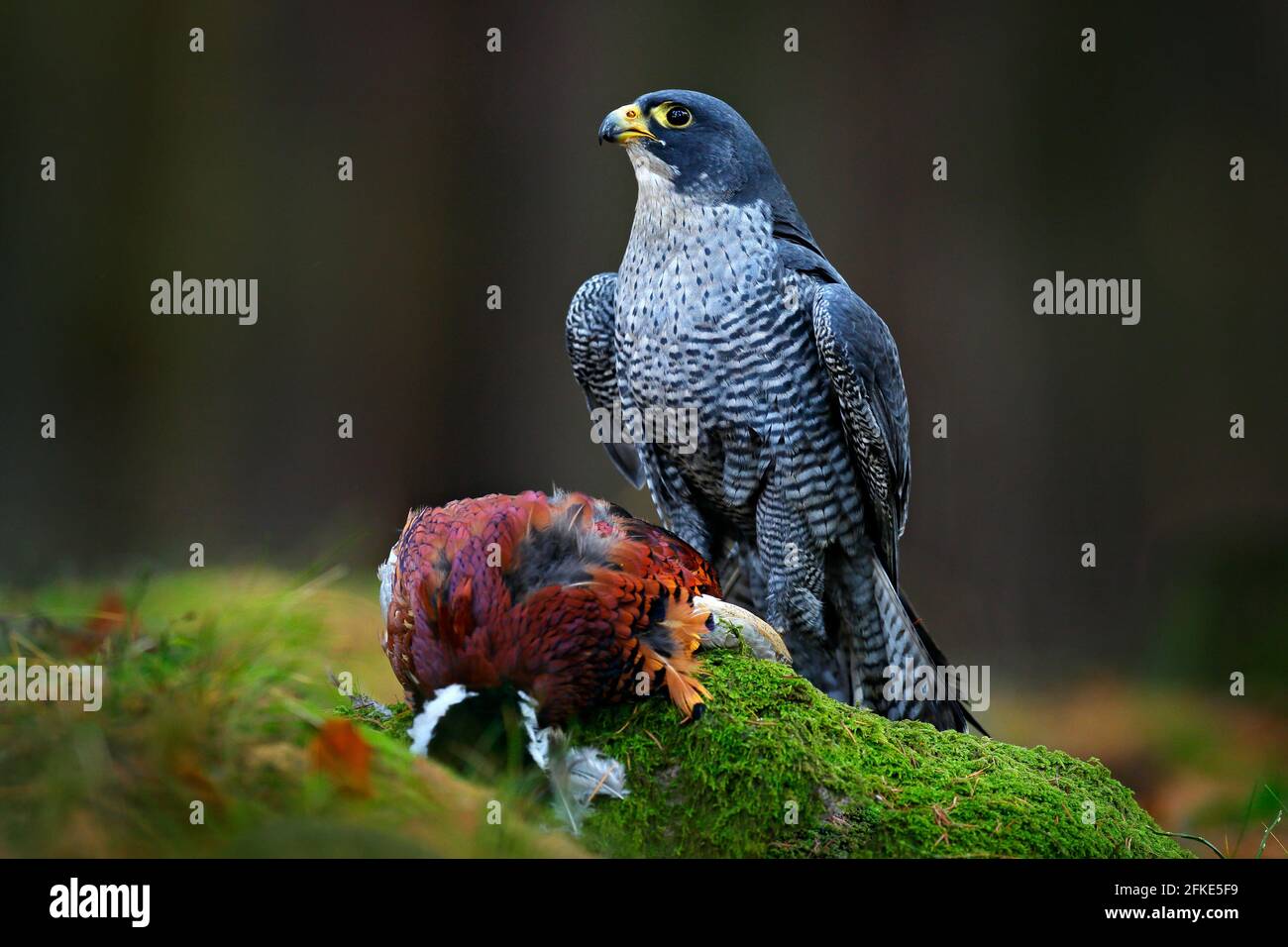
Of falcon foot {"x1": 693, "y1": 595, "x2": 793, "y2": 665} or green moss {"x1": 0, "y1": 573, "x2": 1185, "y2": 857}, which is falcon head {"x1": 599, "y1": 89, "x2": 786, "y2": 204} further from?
green moss {"x1": 0, "y1": 573, "x2": 1185, "y2": 857}

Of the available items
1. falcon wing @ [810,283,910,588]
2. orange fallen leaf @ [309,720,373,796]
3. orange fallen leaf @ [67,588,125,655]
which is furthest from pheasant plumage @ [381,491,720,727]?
falcon wing @ [810,283,910,588]

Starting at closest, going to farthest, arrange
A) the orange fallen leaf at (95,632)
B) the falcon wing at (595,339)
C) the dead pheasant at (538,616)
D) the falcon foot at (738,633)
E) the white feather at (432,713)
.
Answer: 1. the orange fallen leaf at (95,632)
2. the white feather at (432,713)
3. the dead pheasant at (538,616)
4. the falcon foot at (738,633)
5. the falcon wing at (595,339)

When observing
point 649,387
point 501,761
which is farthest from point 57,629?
point 649,387

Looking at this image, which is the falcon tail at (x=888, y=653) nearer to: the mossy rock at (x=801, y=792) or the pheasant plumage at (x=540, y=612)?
the mossy rock at (x=801, y=792)

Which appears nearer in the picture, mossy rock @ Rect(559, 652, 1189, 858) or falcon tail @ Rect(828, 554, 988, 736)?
mossy rock @ Rect(559, 652, 1189, 858)

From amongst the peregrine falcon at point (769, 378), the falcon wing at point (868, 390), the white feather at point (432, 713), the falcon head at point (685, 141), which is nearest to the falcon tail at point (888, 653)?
the peregrine falcon at point (769, 378)

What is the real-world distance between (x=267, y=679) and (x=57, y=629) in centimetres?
32

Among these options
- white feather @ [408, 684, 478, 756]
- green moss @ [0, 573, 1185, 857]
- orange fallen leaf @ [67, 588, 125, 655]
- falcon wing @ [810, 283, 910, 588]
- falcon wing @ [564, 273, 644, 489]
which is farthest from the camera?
falcon wing @ [564, 273, 644, 489]

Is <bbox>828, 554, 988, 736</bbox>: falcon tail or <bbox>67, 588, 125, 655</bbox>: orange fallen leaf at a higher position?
<bbox>67, 588, 125, 655</bbox>: orange fallen leaf

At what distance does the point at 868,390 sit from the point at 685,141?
2.25 feet

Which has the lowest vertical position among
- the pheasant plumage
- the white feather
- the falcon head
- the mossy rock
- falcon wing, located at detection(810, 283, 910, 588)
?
the mossy rock

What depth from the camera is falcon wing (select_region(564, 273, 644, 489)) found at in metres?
2.76

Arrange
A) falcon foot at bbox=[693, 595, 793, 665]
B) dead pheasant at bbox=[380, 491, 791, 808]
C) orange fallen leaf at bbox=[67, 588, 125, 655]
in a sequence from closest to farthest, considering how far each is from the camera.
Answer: orange fallen leaf at bbox=[67, 588, 125, 655]
dead pheasant at bbox=[380, 491, 791, 808]
falcon foot at bbox=[693, 595, 793, 665]

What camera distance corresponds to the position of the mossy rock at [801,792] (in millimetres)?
1615
